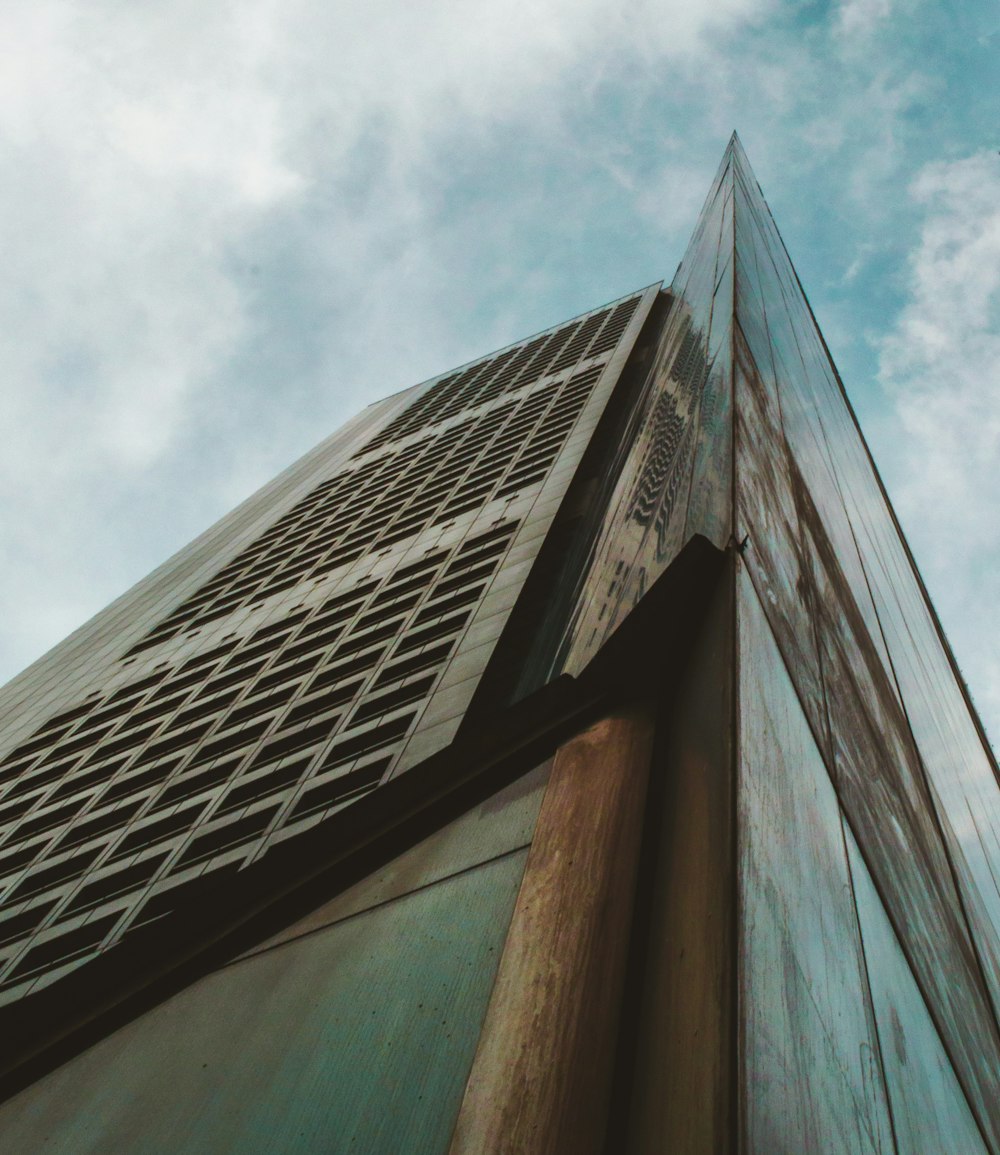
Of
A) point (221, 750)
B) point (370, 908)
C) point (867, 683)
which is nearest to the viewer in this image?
point (370, 908)

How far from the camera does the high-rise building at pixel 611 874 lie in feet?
11.7

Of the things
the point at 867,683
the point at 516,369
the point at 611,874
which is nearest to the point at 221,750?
the point at 867,683

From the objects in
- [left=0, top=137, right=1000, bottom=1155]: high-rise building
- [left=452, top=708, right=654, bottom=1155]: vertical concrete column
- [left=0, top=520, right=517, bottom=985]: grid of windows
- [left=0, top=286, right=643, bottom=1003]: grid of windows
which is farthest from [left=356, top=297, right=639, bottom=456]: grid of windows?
[left=452, top=708, right=654, bottom=1155]: vertical concrete column

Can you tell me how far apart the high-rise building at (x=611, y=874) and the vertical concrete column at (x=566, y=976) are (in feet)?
0.05

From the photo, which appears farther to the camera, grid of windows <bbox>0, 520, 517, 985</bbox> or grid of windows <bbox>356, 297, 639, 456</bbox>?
grid of windows <bbox>356, 297, 639, 456</bbox>

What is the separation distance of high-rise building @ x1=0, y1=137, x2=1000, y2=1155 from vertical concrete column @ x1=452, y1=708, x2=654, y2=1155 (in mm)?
15

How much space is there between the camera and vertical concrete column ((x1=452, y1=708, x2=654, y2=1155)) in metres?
3.27

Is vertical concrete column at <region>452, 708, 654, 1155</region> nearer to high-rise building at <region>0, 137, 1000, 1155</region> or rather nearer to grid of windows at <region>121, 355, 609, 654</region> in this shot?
high-rise building at <region>0, 137, 1000, 1155</region>

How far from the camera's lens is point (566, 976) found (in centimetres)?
381

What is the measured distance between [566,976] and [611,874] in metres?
0.56

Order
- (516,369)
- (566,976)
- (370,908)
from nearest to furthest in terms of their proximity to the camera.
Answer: (566,976) → (370,908) → (516,369)

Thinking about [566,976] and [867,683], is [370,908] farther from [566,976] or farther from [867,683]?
[867,683]

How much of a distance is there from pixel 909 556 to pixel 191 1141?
16.2m

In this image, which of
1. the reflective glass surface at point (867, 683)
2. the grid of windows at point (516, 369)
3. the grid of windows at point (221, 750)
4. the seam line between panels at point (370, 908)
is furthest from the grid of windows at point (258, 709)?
the grid of windows at point (516, 369)
